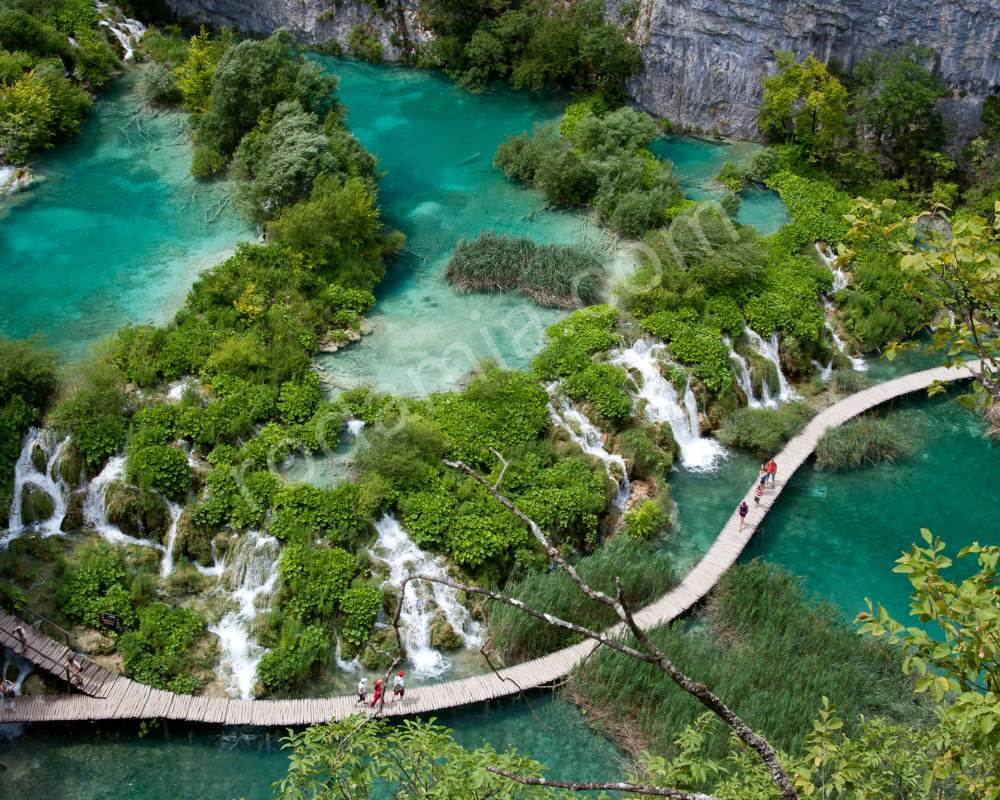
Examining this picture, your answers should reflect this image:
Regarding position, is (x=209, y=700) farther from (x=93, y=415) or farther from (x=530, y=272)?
(x=530, y=272)

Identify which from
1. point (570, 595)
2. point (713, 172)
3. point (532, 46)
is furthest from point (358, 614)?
point (532, 46)

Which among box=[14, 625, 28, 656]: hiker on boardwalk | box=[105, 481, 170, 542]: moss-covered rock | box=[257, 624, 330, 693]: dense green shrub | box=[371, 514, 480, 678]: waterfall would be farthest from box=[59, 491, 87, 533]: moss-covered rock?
box=[371, 514, 480, 678]: waterfall

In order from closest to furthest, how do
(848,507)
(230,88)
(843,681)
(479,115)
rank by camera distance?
(843,681), (848,507), (230,88), (479,115)

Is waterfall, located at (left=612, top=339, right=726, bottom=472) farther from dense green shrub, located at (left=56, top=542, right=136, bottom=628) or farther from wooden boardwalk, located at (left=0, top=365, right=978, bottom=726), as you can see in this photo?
dense green shrub, located at (left=56, top=542, right=136, bottom=628)

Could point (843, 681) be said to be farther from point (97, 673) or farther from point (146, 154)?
point (146, 154)

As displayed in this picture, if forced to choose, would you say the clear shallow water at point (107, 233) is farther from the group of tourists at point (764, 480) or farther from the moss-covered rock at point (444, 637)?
the group of tourists at point (764, 480)

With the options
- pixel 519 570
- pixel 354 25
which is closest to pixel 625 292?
pixel 519 570

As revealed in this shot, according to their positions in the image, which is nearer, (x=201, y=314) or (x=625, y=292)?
(x=201, y=314)
